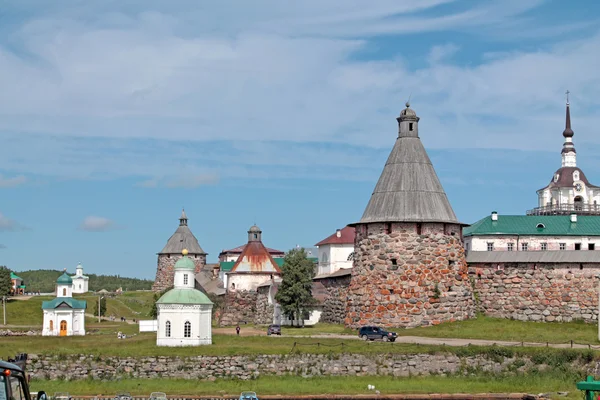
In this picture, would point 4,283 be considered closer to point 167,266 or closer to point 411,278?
point 167,266

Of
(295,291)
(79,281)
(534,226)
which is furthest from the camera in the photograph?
(79,281)

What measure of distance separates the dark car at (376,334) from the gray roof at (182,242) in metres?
67.6

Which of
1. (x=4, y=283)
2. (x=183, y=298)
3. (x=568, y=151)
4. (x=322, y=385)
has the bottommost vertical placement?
(x=322, y=385)

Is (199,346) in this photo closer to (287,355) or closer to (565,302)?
(287,355)

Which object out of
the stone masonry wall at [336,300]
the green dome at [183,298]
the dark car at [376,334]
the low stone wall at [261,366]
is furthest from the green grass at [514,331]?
the green dome at [183,298]

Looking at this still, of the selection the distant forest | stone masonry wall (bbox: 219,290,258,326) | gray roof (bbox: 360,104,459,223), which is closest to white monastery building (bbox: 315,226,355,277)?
stone masonry wall (bbox: 219,290,258,326)

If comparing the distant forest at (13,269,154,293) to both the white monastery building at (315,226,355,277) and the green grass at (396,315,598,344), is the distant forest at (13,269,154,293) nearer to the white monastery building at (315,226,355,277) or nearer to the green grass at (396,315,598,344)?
the white monastery building at (315,226,355,277)

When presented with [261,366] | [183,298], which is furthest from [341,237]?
[261,366]

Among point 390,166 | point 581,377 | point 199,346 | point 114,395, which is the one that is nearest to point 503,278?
point 390,166

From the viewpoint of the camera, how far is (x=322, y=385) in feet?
119

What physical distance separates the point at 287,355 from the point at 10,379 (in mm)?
24120

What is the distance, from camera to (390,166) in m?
51.2

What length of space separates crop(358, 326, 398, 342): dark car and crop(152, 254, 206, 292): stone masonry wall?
6552 centimetres

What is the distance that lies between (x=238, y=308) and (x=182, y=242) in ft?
125
